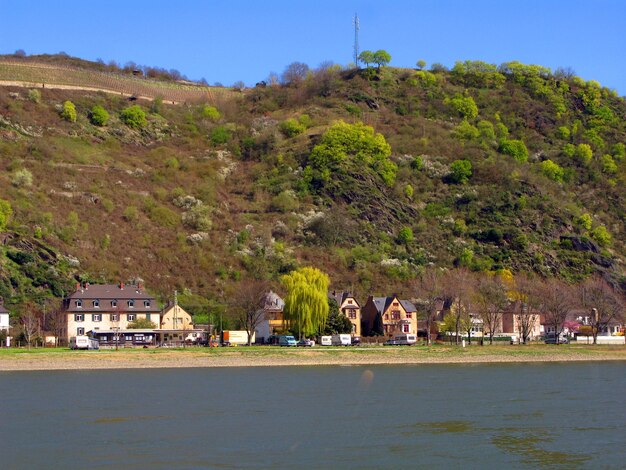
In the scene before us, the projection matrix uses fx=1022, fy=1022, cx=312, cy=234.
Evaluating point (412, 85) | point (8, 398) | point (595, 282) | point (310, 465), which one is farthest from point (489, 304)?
point (412, 85)

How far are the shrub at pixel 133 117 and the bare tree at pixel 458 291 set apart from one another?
194ft

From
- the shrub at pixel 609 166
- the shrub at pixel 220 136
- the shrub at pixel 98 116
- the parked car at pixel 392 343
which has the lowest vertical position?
the parked car at pixel 392 343

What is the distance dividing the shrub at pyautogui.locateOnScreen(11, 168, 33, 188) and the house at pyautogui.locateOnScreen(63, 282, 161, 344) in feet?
87.8

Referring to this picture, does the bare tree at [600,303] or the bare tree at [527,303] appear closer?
the bare tree at [527,303]

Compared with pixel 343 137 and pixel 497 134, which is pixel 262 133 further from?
pixel 497 134

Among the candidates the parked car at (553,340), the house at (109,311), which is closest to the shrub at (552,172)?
the parked car at (553,340)

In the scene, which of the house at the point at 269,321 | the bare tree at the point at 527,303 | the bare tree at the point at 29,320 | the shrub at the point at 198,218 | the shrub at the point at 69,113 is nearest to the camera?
the bare tree at the point at 29,320

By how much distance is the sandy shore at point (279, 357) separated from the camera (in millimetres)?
70688

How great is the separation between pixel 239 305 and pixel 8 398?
42.9 metres

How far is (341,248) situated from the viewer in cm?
12356

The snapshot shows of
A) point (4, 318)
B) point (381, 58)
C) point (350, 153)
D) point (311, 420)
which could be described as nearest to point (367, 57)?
point (381, 58)

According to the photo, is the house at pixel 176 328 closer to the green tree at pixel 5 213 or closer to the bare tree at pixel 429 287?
the green tree at pixel 5 213

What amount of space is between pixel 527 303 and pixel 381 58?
308ft

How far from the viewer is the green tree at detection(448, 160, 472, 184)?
144125 mm
